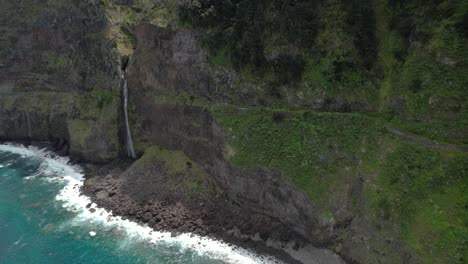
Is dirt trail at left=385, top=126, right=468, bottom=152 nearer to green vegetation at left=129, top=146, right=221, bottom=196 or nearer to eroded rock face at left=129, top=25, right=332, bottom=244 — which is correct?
eroded rock face at left=129, top=25, right=332, bottom=244

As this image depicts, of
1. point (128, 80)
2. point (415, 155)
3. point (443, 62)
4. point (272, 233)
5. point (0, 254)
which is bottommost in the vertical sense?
point (0, 254)

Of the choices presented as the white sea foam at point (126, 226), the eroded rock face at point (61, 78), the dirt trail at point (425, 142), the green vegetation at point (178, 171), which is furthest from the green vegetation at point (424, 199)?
the eroded rock face at point (61, 78)

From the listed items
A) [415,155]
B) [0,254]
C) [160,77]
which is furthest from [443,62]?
[0,254]

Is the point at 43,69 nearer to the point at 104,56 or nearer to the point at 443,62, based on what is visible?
the point at 104,56

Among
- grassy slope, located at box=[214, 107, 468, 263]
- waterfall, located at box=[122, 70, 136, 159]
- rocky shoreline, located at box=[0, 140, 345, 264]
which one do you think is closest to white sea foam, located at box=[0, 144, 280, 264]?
rocky shoreline, located at box=[0, 140, 345, 264]

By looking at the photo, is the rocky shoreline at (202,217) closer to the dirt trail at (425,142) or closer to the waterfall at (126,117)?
the waterfall at (126,117)

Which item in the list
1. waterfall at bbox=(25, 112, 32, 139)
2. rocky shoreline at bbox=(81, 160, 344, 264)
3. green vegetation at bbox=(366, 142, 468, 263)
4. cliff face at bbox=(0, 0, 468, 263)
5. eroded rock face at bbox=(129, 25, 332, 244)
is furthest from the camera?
waterfall at bbox=(25, 112, 32, 139)

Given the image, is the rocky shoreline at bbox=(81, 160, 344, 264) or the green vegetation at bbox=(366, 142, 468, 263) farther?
the rocky shoreline at bbox=(81, 160, 344, 264)
